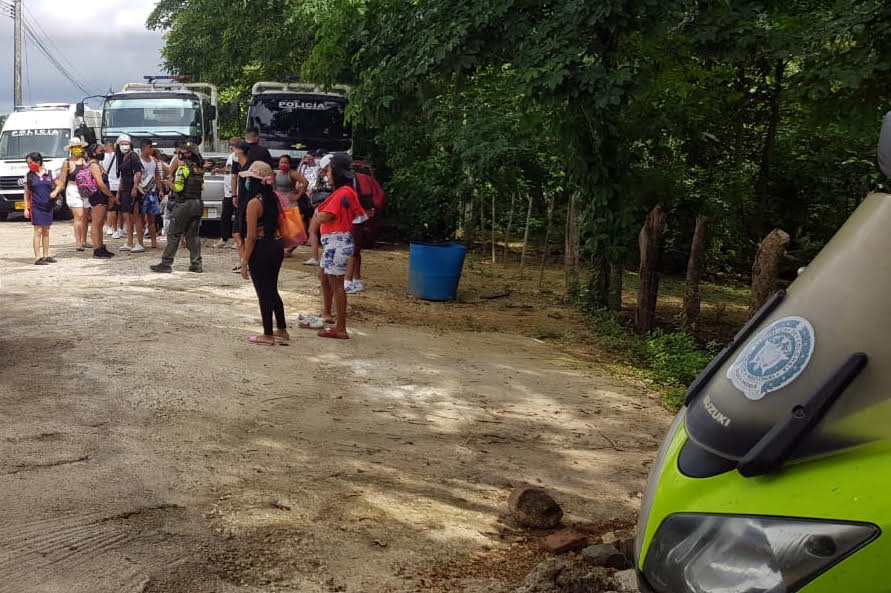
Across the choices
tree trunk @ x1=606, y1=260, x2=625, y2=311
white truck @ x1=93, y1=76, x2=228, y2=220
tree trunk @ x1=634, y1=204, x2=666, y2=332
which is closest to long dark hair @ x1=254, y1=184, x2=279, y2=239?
tree trunk @ x1=634, y1=204, x2=666, y2=332

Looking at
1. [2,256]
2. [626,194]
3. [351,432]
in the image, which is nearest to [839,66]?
[626,194]

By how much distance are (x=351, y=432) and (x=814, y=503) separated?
4446mm

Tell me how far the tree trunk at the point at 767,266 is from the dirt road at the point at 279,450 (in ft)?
5.40

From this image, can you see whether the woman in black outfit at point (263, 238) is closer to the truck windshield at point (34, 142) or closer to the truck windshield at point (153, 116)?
the truck windshield at point (153, 116)

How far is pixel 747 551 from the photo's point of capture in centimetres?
177

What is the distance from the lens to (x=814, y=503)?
1.72 m

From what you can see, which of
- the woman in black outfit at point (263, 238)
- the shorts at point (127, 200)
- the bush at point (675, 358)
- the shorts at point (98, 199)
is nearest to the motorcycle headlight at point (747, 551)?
the woman in black outfit at point (263, 238)

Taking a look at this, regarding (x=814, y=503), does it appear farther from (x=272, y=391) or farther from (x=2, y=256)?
(x=2, y=256)

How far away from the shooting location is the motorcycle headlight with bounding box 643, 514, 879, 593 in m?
1.67

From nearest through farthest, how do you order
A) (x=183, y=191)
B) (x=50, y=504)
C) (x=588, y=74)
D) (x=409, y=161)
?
(x=50, y=504) → (x=588, y=74) → (x=183, y=191) → (x=409, y=161)

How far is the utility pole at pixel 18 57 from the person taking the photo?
37.2 meters

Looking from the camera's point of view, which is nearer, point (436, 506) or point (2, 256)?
point (436, 506)

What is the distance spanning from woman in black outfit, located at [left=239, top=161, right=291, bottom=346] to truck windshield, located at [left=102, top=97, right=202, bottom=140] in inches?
432

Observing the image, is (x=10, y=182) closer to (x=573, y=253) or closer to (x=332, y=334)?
(x=573, y=253)
